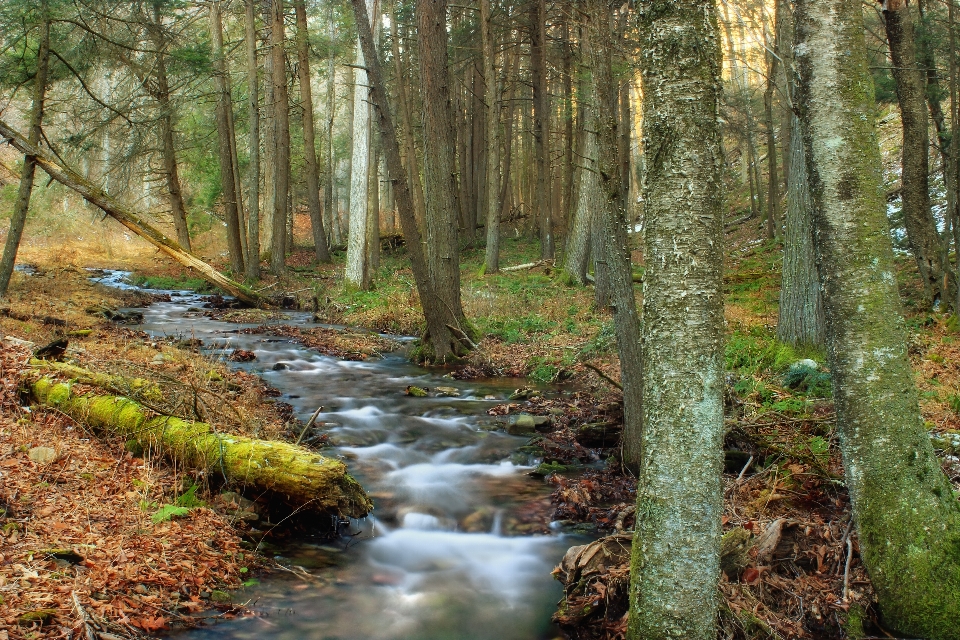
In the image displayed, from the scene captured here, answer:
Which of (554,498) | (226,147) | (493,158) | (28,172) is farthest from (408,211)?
(226,147)

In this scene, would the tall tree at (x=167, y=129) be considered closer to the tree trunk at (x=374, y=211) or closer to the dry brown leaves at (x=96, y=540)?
the tree trunk at (x=374, y=211)

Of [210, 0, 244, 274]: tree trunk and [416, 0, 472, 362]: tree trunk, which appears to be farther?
[210, 0, 244, 274]: tree trunk

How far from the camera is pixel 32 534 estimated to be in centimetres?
398

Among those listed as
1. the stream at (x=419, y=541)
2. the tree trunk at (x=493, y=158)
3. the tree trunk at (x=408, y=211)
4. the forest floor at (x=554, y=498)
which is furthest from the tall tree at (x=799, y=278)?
the tree trunk at (x=493, y=158)

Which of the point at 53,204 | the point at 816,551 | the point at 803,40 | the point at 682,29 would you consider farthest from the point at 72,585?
the point at 53,204

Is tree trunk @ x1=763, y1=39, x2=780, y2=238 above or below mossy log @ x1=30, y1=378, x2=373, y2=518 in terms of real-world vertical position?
above

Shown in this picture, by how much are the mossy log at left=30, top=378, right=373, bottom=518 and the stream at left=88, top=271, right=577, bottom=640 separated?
0.36 m

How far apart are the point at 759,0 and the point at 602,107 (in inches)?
706

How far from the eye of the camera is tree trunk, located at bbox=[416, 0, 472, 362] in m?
10.4

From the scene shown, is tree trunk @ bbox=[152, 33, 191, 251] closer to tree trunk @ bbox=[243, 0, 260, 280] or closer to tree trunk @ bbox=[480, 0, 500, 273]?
tree trunk @ bbox=[243, 0, 260, 280]

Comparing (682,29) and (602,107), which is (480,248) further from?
(682,29)

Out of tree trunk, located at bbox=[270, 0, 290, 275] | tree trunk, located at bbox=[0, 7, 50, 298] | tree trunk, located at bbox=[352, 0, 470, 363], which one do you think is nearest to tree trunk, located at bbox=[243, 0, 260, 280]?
tree trunk, located at bbox=[270, 0, 290, 275]

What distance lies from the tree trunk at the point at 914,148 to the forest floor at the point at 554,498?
1692mm

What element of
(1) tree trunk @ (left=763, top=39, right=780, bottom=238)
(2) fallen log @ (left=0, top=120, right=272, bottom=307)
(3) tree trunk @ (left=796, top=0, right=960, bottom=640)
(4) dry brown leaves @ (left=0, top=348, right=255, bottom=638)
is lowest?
(4) dry brown leaves @ (left=0, top=348, right=255, bottom=638)
